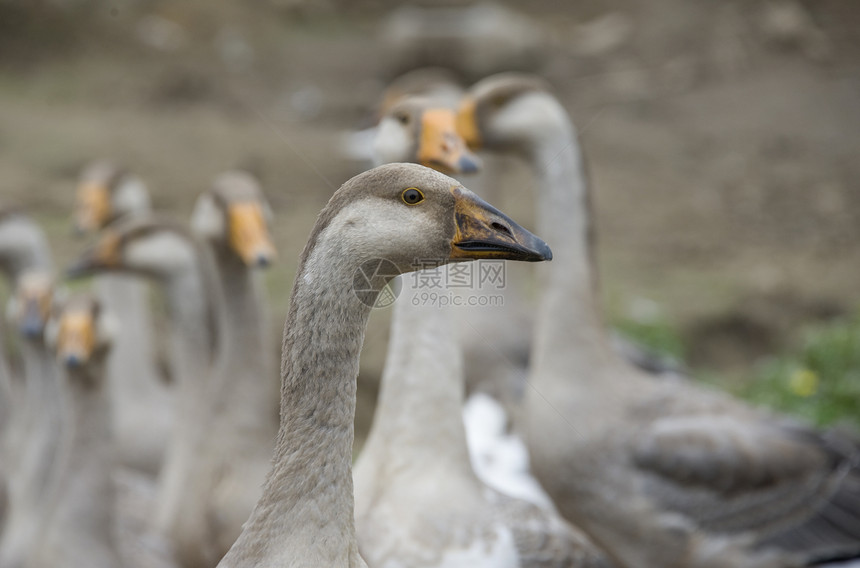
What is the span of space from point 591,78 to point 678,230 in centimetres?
440

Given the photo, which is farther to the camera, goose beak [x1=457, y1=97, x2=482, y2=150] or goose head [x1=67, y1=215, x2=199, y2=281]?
goose head [x1=67, y1=215, x2=199, y2=281]

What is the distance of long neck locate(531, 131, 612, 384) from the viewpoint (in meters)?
3.58

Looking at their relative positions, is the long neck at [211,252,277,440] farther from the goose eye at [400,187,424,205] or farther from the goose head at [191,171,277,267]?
the goose eye at [400,187,424,205]

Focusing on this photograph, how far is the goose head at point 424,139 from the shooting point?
2.76 m

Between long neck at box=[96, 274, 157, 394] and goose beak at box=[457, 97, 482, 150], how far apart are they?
2.27 m

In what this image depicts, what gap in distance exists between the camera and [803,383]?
16.9ft

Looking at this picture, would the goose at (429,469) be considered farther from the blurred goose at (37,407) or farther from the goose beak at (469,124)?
the blurred goose at (37,407)

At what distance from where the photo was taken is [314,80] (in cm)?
1312

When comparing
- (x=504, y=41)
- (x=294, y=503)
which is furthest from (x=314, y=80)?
(x=294, y=503)

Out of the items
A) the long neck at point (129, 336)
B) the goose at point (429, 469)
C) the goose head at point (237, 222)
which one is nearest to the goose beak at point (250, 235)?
the goose head at point (237, 222)

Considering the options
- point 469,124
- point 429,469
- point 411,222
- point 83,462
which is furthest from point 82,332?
point 411,222

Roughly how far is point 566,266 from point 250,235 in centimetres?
126

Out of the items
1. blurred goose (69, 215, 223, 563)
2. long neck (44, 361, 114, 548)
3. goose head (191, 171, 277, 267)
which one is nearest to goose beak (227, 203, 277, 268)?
goose head (191, 171, 277, 267)

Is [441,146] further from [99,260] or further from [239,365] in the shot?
[99,260]
